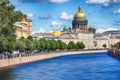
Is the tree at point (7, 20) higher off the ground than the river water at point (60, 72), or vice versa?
the tree at point (7, 20)

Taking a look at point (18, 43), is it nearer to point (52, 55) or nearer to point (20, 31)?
point (52, 55)

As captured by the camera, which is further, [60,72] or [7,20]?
[7,20]

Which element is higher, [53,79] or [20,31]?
[20,31]

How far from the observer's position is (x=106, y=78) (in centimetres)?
5128

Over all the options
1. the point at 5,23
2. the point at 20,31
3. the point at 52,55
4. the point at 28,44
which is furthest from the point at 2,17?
the point at 20,31

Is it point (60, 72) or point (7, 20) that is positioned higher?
point (7, 20)

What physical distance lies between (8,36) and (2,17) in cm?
366

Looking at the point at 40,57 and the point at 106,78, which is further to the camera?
the point at 40,57

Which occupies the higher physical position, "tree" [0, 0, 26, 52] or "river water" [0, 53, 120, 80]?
"tree" [0, 0, 26, 52]

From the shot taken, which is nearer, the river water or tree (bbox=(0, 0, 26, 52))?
the river water

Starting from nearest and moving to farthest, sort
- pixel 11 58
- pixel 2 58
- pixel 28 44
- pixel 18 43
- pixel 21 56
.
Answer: pixel 2 58
pixel 11 58
pixel 21 56
pixel 18 43
pixel 28 44

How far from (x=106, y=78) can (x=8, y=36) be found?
19565mm

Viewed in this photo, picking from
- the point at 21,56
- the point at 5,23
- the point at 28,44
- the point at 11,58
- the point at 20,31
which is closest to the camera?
the point at 5,23

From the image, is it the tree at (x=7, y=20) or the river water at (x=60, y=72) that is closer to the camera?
the river water at (x=60, y=72)
